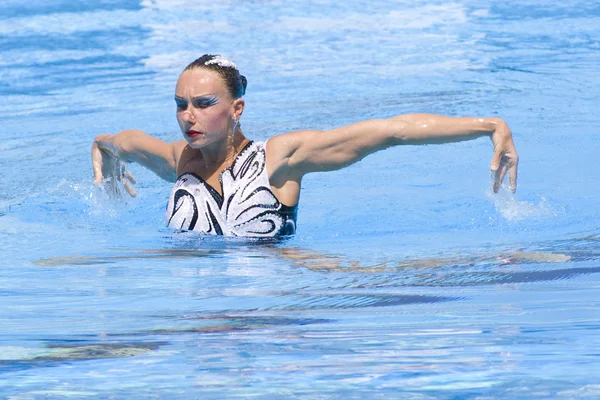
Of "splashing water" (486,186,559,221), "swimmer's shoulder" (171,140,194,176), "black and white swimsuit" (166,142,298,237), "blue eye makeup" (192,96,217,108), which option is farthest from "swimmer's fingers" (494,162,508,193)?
"swimmer's shoulder" (171,140,194,176)

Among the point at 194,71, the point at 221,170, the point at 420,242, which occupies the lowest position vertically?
the point at 420,242

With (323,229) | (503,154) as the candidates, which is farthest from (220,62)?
(503,154)

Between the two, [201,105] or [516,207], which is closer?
[201,105]

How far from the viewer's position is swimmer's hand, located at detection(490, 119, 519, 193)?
4.44 m

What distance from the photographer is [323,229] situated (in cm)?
580

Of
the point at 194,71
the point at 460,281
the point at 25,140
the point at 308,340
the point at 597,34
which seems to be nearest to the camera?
the point at 308,340

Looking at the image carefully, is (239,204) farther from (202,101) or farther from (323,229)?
(323,229)

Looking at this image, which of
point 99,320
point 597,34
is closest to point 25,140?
point 99,320

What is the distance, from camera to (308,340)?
10.4 ft

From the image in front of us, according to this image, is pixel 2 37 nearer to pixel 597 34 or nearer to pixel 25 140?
pixel 25 140

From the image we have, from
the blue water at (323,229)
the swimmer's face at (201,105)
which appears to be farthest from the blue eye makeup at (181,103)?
the blue water at (323,229)

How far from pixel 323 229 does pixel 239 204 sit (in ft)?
2.93

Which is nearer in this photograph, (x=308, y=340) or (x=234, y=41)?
→ (x=308, y=340)

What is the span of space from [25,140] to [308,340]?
19.0 feet
